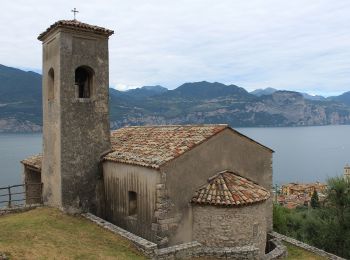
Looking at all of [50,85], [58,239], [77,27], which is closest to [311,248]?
[58,239]

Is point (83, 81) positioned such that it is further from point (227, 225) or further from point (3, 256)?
point (3, 256)

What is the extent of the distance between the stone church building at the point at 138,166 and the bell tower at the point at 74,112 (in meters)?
0.05

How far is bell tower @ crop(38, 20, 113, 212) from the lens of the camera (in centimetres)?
1894

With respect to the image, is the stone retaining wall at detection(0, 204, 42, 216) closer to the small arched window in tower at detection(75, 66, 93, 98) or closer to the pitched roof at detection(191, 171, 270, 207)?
the small arched window in tower at detection(75, 66, 93, 98)

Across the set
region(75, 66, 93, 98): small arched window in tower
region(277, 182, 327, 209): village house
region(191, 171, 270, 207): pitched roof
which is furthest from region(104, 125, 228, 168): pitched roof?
region(277, 182, 327, 209): village house

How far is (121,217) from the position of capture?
18719 mm

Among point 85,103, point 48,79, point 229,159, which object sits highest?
point 48,79

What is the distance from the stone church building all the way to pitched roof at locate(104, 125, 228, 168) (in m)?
0.06

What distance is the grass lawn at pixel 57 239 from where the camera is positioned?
1321 centimetres

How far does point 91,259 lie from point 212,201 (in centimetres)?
521

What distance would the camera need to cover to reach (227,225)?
51.9 feet

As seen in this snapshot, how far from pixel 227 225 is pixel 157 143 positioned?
5100mm

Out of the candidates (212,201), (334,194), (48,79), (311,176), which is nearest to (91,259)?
(212,201)

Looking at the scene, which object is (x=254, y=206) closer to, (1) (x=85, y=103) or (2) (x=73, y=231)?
(2) (x=73, y=231)
